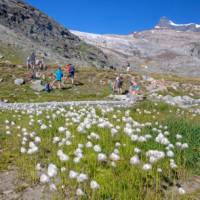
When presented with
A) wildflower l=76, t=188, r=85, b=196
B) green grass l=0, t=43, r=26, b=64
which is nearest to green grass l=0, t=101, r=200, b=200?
wildflower l=76, t=188, r=85, b=196

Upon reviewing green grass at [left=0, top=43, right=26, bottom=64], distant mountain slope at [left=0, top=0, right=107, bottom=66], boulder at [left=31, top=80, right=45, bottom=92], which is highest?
distant mountain slope at [left=0, top=0, right=107, bottom=66]

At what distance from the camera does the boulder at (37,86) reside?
4202 cm

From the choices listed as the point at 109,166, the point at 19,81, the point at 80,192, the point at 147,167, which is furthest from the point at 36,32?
the point at 80,192

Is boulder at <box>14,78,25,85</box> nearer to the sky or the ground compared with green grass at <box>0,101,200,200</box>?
nearer to the ground

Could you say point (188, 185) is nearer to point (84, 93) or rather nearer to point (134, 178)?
point (134, 178)

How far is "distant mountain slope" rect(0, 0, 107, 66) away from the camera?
349 ft

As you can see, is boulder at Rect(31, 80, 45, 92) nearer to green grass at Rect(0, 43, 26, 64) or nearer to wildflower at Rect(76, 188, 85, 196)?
green grass at Rect(0, 43, 26, 64)

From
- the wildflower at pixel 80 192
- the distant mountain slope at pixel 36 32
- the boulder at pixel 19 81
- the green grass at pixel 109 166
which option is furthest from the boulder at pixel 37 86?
the distant mountain slope at pixel 36 32

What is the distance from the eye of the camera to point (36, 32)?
5182 inches

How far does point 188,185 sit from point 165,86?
4402cm

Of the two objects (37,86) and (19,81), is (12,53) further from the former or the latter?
(37,86)

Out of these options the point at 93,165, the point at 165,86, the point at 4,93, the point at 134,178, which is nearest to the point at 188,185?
the point at 134,178

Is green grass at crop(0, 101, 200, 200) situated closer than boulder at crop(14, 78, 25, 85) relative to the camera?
Yes

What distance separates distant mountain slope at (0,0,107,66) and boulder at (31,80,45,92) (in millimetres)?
52426
